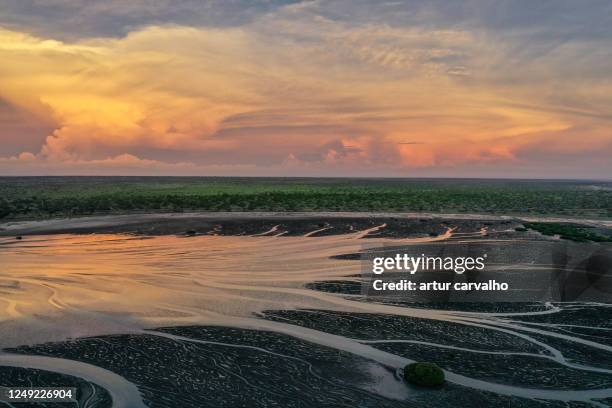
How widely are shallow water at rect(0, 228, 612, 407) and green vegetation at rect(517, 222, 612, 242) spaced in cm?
2434

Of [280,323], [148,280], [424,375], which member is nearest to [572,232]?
[280,323]

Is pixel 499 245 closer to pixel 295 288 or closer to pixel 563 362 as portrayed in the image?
pixel 295 288

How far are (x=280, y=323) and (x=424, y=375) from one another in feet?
26.4

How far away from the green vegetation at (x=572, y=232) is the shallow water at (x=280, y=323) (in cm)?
2434

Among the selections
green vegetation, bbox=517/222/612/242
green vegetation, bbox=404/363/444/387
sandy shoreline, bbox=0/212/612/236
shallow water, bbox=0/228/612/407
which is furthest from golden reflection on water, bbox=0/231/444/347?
green vegetation, bbox=517/222/612/242

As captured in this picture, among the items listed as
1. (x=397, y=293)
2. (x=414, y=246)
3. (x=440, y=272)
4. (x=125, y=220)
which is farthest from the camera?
(x=125, y=220)

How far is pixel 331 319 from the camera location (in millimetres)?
22172

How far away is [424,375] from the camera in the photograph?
15289 mm

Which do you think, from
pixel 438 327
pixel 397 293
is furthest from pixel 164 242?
pixel 438 327

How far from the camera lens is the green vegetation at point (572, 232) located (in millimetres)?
45816

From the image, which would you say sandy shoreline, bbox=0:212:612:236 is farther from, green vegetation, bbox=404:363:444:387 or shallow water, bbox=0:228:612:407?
green vegetation, bbox=404:363:444:387

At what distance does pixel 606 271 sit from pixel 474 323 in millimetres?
16893

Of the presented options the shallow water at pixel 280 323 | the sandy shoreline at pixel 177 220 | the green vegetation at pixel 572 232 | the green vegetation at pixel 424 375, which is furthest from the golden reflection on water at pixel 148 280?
the green vegetation at pixel 572 232

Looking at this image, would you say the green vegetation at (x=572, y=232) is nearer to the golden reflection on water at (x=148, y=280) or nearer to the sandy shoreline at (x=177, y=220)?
the sandy shoreline at (x=177, y=220)
